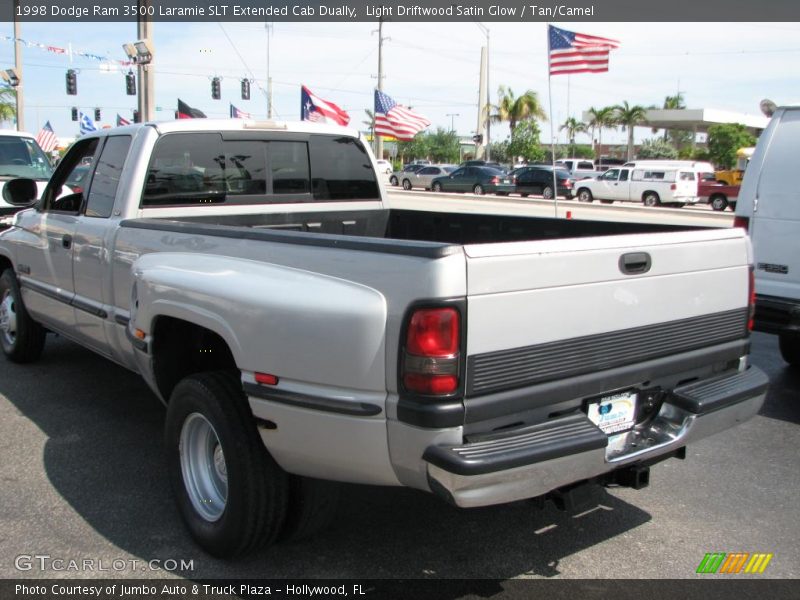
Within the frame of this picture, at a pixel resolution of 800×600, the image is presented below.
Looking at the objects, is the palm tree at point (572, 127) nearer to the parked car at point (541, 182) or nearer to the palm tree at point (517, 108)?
the palm tree at point (517, 108)

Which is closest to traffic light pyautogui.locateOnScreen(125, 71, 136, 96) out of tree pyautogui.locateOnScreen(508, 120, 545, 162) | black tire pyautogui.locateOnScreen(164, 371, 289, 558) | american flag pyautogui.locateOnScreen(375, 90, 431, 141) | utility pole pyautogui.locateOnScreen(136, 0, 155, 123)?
american flag pyautogui.locateOnScreen(375, 90, 431, 141)

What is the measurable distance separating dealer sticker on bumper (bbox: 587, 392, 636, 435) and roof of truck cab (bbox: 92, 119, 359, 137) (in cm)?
307

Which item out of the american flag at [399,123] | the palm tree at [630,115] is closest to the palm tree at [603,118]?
the palm tree at [630,115]

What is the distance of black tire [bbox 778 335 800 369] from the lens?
262 inches

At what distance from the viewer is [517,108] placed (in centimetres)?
7138

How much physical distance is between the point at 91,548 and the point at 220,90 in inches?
1392

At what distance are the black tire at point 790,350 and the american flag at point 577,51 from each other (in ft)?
27.7

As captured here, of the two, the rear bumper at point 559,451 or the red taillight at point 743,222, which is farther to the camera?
the red taillight at point 743,222

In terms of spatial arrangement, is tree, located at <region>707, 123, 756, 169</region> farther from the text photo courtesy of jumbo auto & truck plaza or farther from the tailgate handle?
the tailgate handle

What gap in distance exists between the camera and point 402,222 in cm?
575

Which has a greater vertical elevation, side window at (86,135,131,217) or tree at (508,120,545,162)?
tree at (508,120,545,162)

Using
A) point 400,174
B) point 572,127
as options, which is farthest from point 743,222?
point 572,127

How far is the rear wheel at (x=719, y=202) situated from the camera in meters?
33.4

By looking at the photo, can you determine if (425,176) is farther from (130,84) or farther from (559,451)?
(559,451)
